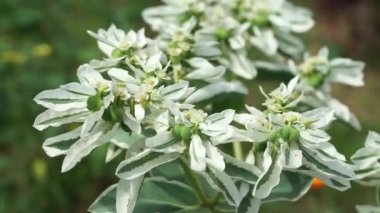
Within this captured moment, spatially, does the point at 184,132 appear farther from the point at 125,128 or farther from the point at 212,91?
the point at 212,91

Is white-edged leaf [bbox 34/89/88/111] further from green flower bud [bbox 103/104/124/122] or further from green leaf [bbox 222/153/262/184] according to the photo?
green leaf [bbox 222/153/262/184]

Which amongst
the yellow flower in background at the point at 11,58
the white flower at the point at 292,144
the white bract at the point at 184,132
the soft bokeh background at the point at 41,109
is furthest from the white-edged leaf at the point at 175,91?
the yellow flower in background at the point at 11,58

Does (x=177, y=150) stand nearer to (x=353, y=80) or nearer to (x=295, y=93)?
(x=295, y=93)

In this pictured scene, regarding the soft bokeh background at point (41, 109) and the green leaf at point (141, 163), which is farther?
the soft bokeh background at point (41, 109)

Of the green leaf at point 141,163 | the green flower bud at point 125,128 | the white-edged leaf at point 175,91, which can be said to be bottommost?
the green leaf at point 141,163

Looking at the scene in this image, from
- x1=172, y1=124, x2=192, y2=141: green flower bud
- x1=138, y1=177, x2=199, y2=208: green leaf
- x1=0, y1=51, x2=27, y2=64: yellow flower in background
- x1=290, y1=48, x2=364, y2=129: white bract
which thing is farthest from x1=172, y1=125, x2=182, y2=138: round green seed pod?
x1=0, y1=51, x2=27, y2=64: yellow flower in background

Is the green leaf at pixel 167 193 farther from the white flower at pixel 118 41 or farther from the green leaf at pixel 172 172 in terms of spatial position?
the white flower at pixel 118 41

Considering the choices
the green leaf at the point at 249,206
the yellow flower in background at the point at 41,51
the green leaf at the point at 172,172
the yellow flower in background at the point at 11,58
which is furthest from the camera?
the yellow flower in background at the point at 41,51
